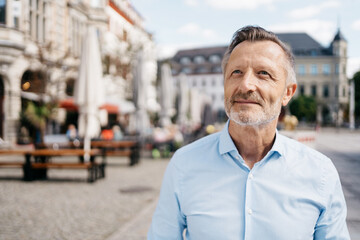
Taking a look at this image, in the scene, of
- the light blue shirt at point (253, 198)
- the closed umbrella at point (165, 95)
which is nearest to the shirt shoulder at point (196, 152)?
the light blue shirt at point (253, 198)

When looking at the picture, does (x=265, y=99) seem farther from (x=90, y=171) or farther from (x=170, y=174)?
(x=90, y=171)

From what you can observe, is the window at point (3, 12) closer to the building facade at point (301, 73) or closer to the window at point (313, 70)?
the building facade at point (301, 73)

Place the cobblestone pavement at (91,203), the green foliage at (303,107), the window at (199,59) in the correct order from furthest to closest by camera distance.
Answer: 1. the window at (199,59)
2. the green foliage at (303,107)
3. the cobblestone pavement at (91,203)

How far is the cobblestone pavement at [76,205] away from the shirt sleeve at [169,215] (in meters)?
2.85

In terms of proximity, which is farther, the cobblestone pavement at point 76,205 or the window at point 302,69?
the window at point 302,69

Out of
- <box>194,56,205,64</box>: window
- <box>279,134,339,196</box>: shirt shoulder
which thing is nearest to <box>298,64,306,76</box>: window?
<box>194,56,205,64</box>: window

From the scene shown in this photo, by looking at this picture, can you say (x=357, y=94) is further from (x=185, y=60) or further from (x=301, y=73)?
(x=185, y=60)

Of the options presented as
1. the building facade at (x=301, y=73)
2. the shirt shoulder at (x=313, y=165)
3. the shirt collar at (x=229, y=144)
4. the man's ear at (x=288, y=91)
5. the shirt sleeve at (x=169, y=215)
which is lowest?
the shirt sleeve at (x=169, y=215)

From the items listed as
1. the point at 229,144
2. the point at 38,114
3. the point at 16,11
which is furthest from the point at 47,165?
the point at 229,144

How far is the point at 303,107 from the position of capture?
5909 cm

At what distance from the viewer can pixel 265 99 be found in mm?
1560

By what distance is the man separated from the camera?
5.11 feet

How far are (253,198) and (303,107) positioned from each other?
60.8 metres

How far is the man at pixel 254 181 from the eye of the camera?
1.56 metres
